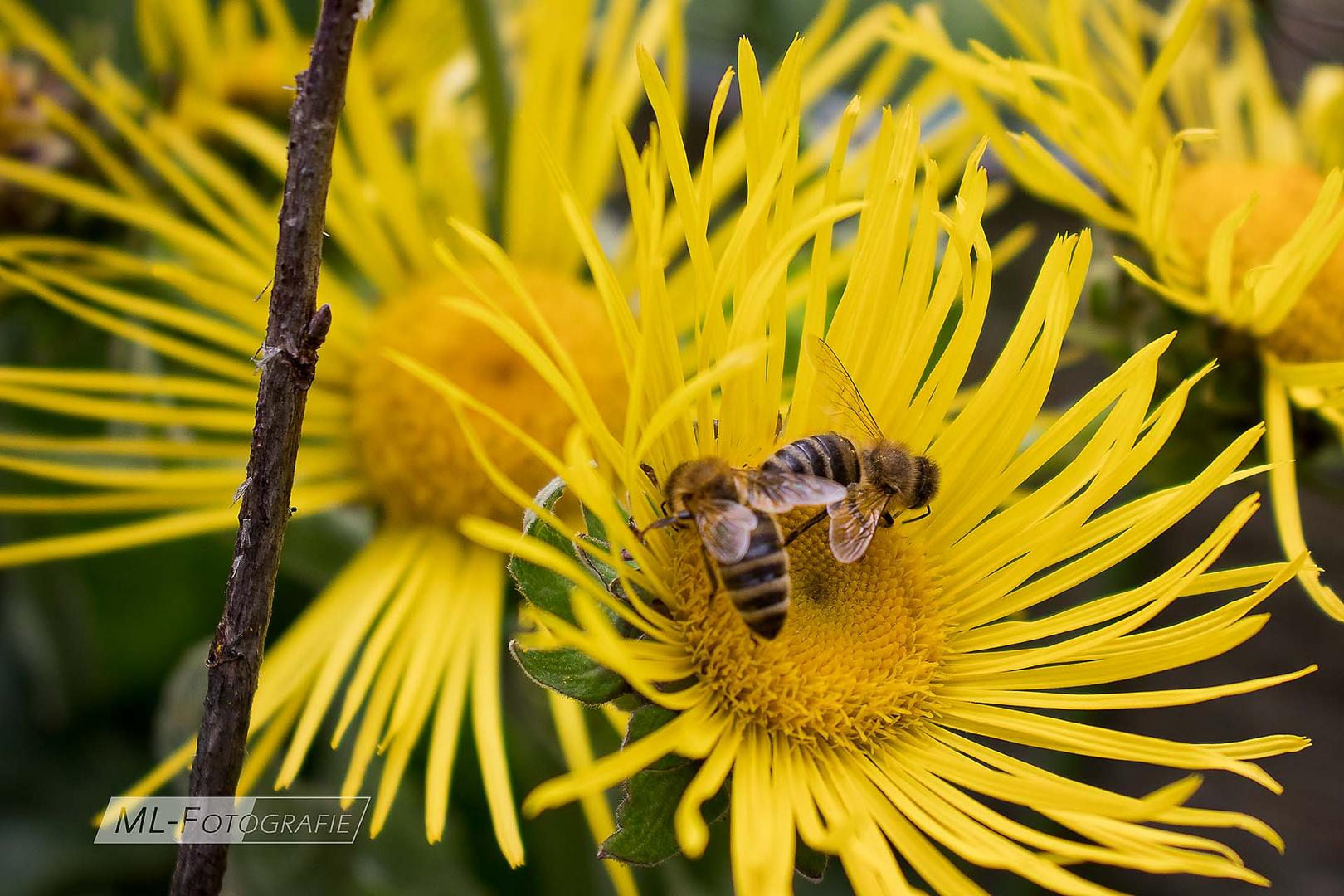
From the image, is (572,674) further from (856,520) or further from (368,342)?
(368,342)

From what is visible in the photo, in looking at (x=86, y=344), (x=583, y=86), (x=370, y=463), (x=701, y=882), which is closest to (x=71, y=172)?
(x=86, y=344)

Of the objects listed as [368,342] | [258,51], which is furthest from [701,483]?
[258,51]

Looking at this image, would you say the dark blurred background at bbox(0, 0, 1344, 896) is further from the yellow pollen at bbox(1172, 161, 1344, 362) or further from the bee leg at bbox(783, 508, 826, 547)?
the bee leg at bbox(783, 508, 826, 547)

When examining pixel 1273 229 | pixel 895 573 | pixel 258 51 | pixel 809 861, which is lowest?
pixel 809 861

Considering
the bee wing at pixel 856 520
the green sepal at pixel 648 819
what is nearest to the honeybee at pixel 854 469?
the bee wing at pixel 856 520

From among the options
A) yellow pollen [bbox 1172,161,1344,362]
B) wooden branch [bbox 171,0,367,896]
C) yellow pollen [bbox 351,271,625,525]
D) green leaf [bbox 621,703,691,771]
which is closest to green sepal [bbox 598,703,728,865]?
green leaf [bbox 621,703,691,771]

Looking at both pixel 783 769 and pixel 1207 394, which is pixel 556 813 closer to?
pixel 783 769
